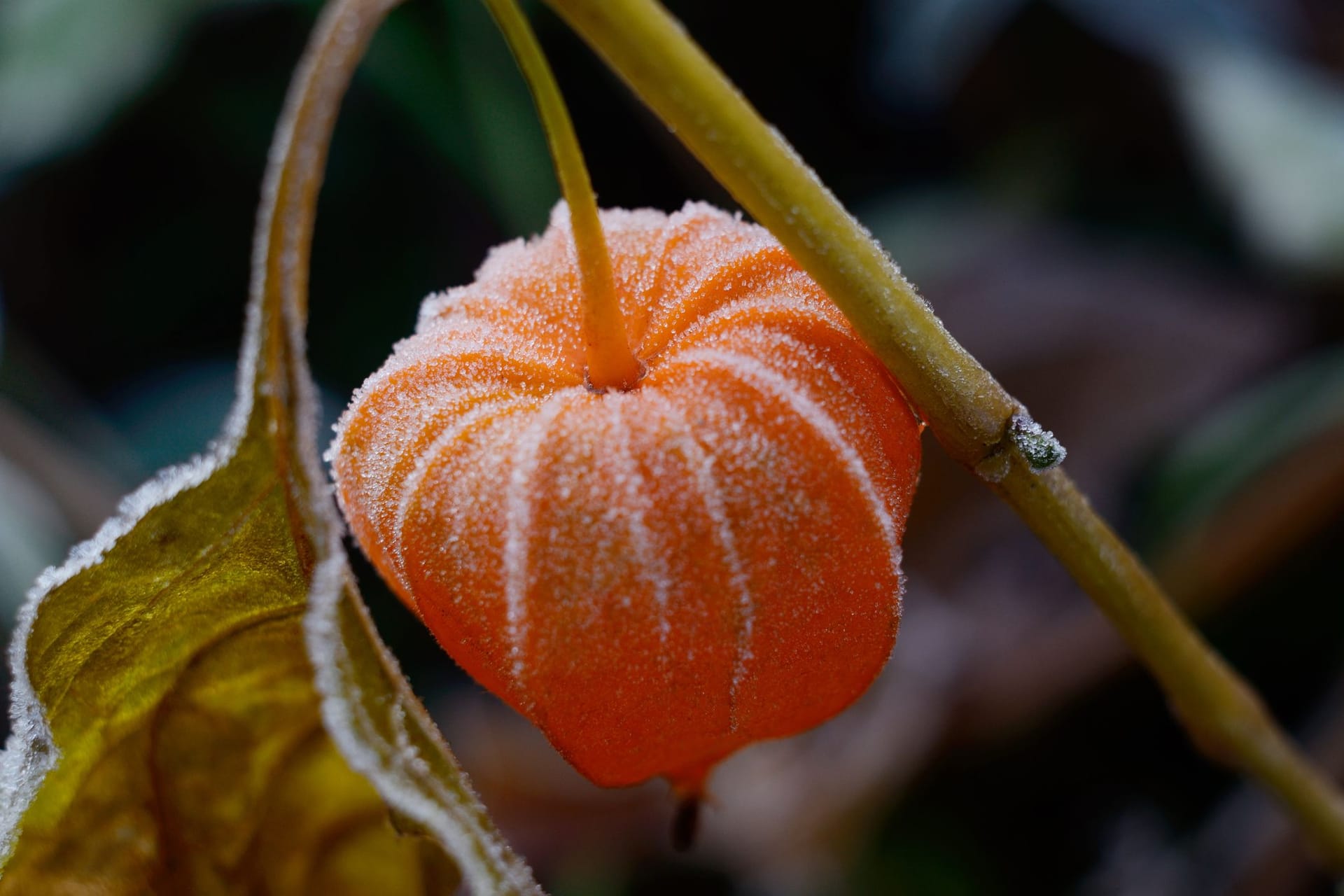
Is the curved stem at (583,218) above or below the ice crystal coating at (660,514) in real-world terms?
above

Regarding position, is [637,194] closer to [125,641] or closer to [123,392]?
[123,392]

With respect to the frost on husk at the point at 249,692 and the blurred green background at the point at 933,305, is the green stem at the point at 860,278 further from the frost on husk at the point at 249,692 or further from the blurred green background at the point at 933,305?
the blurred green background at the point at 933,305

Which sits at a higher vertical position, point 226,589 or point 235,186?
point 235,186

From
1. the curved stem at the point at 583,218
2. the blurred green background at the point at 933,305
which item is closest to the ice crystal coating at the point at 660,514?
the curved stem at the point at 583,218

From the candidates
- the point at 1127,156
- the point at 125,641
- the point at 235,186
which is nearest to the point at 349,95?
the point at 235,186

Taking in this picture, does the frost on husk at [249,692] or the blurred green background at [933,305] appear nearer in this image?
the frost on husk at [249,692]

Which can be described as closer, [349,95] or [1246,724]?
[1246,724]

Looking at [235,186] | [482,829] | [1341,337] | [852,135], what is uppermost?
[235,186]
